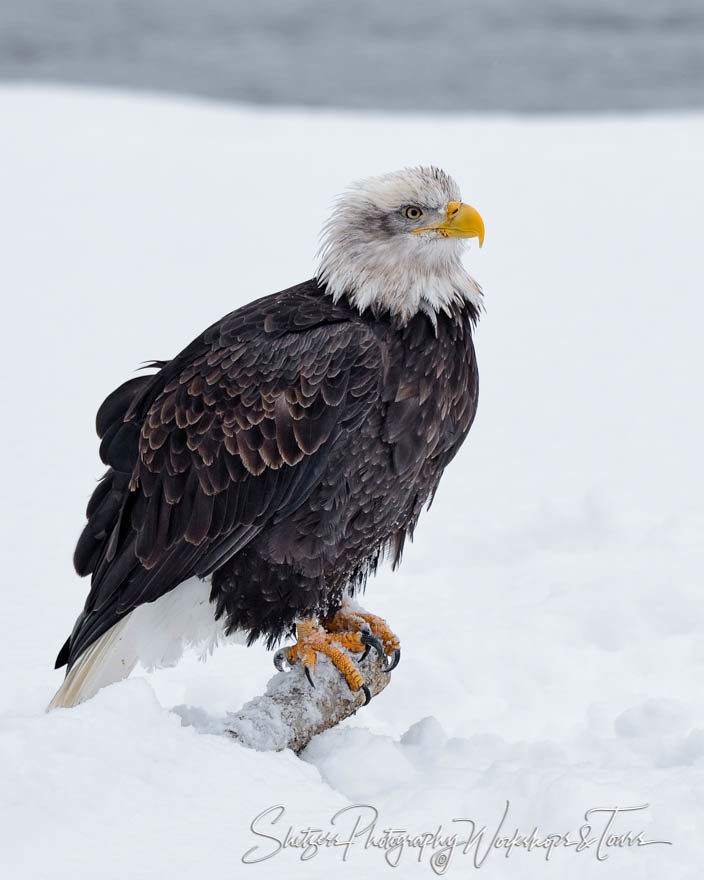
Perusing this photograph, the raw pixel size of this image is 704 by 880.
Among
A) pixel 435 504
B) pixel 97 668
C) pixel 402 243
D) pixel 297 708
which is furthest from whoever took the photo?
pixel 435 504

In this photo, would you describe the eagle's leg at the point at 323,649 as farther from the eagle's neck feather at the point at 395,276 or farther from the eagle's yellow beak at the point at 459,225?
the eagle's yellow beak at the point at 459,225

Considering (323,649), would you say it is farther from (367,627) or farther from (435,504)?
(435,504)

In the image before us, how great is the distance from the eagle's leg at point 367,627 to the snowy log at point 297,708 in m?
0.10

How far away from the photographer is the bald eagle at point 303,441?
3670 mm

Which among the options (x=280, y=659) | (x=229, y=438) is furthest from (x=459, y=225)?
(x=280, y=659)

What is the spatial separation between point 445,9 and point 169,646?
1776cm

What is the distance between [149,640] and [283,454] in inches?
35.8

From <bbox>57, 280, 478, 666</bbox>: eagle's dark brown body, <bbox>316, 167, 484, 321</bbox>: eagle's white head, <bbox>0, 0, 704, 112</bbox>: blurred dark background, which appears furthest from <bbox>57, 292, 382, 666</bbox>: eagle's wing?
<bbox>0, 0, 704, 112</bbox>: blurred dark background

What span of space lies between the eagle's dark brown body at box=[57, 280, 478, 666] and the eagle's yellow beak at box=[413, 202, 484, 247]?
0.81 feet

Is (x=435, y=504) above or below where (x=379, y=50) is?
below

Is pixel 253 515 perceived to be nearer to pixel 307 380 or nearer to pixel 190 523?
pixel 190 523

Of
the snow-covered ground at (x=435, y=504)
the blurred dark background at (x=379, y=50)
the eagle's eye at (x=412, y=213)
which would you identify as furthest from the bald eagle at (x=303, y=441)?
the blurred dark background at (x=379, y=50)

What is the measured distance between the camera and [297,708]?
11.4 feet

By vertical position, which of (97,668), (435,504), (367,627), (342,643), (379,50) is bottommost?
(97,668)
